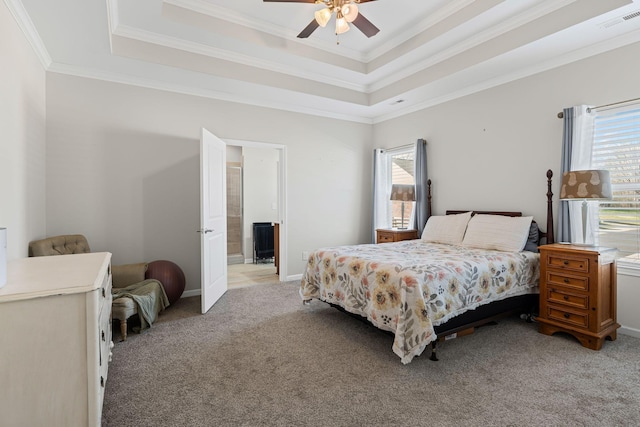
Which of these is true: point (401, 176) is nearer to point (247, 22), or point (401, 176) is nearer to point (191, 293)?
point (247, 22)

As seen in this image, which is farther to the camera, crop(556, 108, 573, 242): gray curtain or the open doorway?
the open doorway

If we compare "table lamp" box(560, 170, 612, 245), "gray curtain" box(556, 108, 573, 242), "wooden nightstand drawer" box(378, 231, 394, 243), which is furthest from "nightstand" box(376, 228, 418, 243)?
"table lamp" box(560, 170, 612, 245)

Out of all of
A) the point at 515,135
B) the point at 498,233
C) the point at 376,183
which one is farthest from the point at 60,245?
the point at 515,135

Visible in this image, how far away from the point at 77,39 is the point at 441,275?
3.91 m

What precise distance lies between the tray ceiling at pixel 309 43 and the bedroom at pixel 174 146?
0.18 meters

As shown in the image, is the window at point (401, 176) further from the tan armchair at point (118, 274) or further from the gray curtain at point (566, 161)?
the tan armchair at point (118, 274)

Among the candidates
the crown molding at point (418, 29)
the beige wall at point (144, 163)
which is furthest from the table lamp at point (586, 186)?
the beige wall at point (144, 163)

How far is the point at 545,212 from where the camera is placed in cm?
355

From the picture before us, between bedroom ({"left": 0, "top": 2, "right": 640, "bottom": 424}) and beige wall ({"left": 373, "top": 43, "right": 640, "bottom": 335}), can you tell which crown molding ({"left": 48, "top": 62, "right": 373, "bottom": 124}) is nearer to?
bedroom ({"left": 0, "top": 2, "right": 640, "bottom": 424})

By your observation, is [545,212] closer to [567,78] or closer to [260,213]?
[567,78]

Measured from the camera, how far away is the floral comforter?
7.74 feet

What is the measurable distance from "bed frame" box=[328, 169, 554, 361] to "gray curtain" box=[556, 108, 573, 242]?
0.12 m

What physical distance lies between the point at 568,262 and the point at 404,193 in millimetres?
2336

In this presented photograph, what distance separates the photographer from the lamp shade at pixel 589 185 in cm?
277
